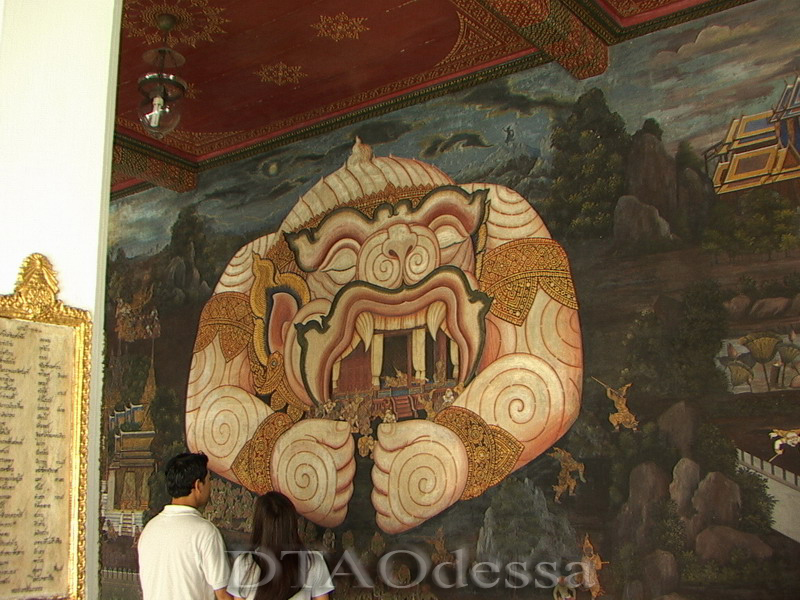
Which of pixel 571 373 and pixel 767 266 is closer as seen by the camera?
pixel 767 266

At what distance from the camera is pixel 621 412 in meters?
6.75

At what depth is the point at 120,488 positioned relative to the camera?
34.0 ft

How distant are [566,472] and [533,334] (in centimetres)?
121

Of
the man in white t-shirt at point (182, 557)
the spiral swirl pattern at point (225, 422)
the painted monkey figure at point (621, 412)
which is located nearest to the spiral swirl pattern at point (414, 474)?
the painted monkey figure at point (621, 412)

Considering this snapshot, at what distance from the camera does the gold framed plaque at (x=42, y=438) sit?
255 cm

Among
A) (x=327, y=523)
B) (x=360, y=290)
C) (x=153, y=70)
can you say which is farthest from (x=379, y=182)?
(x=327, y=523)

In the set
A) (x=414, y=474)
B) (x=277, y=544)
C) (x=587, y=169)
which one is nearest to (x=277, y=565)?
(x=277, y=544)

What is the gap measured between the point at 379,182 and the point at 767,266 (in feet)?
12.9

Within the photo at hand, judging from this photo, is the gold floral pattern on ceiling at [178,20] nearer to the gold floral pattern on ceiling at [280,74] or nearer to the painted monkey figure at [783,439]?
the gold floral pattern on ceiling at [280,74]

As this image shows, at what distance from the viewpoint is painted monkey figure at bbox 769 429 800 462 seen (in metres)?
5.98

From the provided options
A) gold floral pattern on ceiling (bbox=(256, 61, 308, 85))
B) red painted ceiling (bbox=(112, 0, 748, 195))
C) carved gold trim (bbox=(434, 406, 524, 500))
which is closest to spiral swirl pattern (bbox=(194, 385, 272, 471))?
carved gold trim (bbox=(434, 406, 524, 500))

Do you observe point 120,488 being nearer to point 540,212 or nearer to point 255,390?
point 255,390

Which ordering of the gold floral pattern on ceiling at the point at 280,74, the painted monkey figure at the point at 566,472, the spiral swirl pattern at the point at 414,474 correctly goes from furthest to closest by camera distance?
the gold floral pattern on ceiling at the point at 280,74, the spiral swirl pattern at the point at 414,474, the painted monkey figure at the point at 566,472

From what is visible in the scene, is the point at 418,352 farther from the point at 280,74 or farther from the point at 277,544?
the point at 280,74
